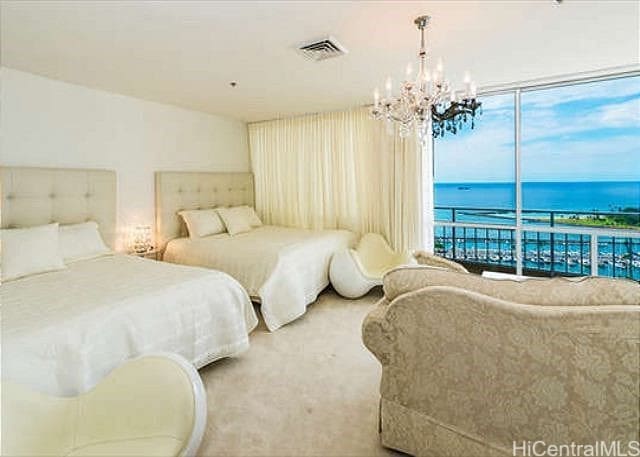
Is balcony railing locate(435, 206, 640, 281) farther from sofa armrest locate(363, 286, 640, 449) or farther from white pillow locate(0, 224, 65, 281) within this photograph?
white pillow locate(0, 224, 65, 281)

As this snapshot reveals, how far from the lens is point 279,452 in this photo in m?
1.58

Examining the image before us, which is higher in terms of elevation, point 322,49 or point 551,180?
point 322,49

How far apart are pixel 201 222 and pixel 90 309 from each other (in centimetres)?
229

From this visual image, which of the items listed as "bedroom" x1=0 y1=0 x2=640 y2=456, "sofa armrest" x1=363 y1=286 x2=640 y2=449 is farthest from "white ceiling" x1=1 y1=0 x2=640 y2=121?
"sofa armrest" x1=363 y1=286 x2=640 y2=449

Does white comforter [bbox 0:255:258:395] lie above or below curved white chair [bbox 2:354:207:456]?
above

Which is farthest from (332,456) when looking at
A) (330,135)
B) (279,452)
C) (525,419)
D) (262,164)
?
(262,164)

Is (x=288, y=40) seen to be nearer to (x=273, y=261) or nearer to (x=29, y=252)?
(x=273, y=261)

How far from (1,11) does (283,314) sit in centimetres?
276

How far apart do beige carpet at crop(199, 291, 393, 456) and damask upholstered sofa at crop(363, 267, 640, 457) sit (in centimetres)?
34

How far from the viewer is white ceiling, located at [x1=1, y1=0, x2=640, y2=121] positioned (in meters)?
1.92

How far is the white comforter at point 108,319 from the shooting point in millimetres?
1506

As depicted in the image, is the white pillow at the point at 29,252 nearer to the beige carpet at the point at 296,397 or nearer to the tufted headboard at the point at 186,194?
the tufted headboard at the point at 186,194

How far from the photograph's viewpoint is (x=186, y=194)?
411cm

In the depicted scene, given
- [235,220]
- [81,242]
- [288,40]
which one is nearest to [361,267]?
[235,220]
